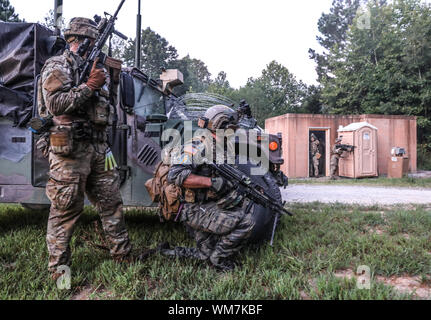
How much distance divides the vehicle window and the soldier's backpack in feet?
3.17

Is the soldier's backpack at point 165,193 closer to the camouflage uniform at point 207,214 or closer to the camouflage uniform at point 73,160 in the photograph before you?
the camouflage uniform at point 207,214

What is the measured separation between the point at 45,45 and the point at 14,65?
360 millimetres

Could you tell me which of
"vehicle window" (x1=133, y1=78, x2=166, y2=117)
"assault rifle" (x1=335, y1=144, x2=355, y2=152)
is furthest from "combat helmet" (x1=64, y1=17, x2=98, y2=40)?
"assault rifle" (x1=335, y1=144, x2=355, y2=152)

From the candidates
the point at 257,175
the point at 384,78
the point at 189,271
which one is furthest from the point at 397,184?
the point at 384,78

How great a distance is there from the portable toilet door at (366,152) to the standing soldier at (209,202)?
8737mm

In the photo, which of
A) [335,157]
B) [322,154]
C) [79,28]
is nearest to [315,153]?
[335,157]

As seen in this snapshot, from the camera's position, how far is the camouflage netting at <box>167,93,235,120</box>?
3.77 meters

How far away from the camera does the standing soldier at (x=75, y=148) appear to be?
2.23 metres

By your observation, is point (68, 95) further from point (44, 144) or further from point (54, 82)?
point (44, 144)

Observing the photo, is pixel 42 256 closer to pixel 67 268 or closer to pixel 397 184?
pixel 67 268

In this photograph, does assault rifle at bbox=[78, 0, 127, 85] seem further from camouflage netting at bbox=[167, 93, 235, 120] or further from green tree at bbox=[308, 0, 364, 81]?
green tree at bbox=[308, 0, 364, 81]

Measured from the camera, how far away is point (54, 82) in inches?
87.2

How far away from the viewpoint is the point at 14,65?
3.03m

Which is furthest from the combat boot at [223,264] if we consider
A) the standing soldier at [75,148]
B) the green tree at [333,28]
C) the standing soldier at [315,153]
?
the green tree at [333,28]
